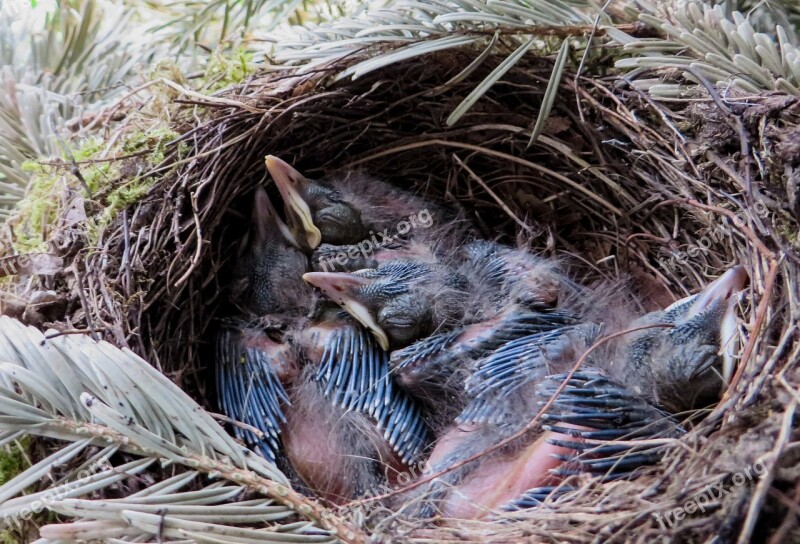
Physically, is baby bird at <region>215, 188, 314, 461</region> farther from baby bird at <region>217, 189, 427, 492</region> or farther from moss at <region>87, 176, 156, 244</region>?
moss at <region>87, 176, 156, 244</region>

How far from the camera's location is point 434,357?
3.72ft

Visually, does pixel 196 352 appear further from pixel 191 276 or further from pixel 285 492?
pixel 285 492

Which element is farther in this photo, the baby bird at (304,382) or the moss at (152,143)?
the moss at (152,143)

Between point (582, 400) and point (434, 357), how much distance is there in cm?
29

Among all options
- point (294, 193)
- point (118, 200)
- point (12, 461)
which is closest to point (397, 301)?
point (294, 193)

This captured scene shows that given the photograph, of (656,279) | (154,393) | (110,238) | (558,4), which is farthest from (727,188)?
(110,238)

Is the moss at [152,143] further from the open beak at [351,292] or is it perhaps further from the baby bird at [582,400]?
the baby bird at [582,400]

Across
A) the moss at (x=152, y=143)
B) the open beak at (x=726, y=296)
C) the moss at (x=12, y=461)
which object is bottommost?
the moss at (x=12, y=461)

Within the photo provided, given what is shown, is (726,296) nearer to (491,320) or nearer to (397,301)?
(491,320)

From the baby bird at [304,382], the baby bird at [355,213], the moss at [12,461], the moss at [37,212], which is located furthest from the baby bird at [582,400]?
the moss at [37,212]

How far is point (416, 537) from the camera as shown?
2.63 ft

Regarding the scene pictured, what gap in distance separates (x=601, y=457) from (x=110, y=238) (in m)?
0.81

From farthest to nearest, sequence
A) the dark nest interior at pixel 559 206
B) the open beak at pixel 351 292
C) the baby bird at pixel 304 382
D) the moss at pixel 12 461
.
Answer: the open beak at pixel 351 292 < the baby bird at pixel 304 382 < the moss at pixel 12 461 < the dark nest interior at pixel 559 206

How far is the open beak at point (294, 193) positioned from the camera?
51.4 inches
